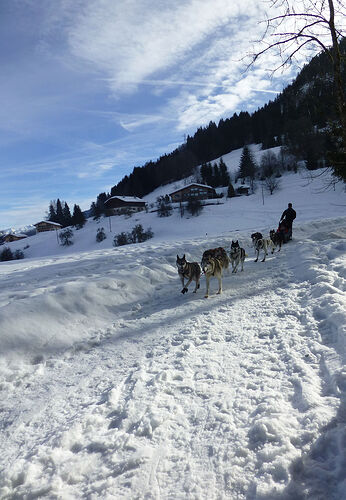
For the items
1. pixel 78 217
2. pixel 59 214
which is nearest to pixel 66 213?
pixel 59 214

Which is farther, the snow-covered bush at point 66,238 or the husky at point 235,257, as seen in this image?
the snow-covered bush at point 66,238

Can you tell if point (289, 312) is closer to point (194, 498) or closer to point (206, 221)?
point (194, 498)

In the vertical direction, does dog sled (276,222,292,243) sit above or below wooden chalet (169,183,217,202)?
below

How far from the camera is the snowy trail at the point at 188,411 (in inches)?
88.0

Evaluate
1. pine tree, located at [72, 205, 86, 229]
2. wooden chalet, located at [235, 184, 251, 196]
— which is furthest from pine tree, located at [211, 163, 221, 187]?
pine tree, located at [72, 205, 86, 229]

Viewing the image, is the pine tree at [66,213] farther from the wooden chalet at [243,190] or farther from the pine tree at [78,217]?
the wooden chalet at [243,190]

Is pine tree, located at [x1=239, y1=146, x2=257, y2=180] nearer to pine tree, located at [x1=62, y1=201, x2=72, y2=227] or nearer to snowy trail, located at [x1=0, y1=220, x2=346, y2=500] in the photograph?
pine tree, located at [x1=62, y1=201, x2=72, y2=227]

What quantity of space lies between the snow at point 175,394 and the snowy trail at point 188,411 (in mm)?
14

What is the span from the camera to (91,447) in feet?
8.71

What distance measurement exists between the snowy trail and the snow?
0.05 feet

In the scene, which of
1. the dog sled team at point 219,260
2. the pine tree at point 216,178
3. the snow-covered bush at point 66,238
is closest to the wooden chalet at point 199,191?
the pine tree at point 216,178

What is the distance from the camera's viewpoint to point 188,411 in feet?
10.0

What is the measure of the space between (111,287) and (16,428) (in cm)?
477

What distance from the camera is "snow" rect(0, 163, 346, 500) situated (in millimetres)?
2260
